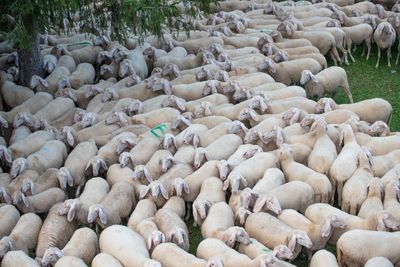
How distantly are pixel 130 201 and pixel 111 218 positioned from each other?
430 mm

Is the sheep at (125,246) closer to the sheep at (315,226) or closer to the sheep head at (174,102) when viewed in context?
the sheep at (315,226)

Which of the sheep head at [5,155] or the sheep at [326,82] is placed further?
the sheep at [326,82]

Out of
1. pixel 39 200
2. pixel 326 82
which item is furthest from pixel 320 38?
pixel 39 200

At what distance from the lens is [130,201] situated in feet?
32.3

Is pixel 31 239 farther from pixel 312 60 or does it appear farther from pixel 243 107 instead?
pixel 312 60

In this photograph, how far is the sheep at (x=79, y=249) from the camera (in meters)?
8.46

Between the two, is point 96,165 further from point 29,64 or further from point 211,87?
point 29,64

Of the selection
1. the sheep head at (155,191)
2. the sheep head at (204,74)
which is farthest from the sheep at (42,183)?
the sheep head at (204,74)

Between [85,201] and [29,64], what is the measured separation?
450 cm

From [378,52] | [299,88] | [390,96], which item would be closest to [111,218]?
[299,88]

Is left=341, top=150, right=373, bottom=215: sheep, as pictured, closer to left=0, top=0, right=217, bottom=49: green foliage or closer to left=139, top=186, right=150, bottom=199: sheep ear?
left=139, top=186, right=150, bottom=199: sheep ear

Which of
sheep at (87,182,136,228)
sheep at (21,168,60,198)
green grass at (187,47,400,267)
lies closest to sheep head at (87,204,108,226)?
sheep at (87,182,136,228)

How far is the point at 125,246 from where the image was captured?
8547 millimetres

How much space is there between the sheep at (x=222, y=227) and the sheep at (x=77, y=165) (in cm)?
218
